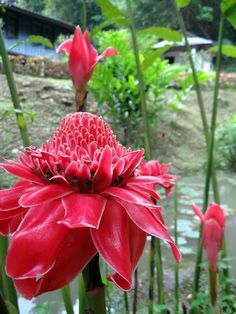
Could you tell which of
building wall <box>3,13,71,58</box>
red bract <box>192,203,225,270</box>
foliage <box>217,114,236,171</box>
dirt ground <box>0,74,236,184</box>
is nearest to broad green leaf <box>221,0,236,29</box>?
red bract <box>192,203,225,270</box>

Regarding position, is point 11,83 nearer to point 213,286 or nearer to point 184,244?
point 213,286

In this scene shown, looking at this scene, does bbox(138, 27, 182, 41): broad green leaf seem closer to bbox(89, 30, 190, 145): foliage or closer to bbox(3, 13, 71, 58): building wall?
bbox(89, 30, 190, 145): foliage

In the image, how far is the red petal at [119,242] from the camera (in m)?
0.20

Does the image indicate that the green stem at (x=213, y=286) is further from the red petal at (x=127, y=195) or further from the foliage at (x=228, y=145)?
the foliage at (x=228, y=145)

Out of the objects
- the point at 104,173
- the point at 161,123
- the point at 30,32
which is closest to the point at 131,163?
the point at 104,173

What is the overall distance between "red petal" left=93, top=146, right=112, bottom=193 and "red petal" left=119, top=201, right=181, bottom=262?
0.01 m

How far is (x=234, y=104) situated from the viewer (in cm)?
648

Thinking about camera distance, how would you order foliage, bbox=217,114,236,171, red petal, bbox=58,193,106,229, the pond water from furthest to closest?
foliage, bbox=217,114,236,171
the pond water
red petal, bbox=58,193,106,229

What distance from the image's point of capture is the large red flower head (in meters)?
0.21

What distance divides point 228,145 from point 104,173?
14.1ft

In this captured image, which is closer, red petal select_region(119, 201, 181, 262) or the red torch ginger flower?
red petal select_region(119, 201, 181, 262)

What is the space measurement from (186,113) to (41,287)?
218 inches

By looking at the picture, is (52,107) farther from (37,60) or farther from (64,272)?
(64,272)

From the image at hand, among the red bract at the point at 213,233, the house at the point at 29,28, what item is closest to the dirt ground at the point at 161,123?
the red bract at the point at 213,233
